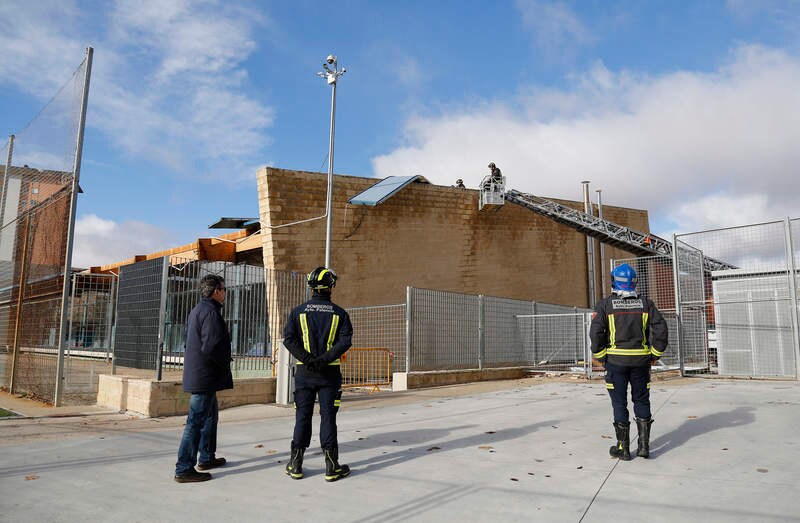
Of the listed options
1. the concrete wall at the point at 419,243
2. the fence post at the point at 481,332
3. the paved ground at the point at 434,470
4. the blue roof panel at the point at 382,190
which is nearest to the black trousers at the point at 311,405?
the paved ground at the point at 434,470

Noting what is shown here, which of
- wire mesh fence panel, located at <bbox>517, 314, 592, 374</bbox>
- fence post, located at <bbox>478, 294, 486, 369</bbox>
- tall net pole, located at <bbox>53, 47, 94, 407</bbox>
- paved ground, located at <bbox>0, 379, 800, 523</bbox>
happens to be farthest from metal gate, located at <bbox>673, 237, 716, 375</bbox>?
tall net pole, located at <bbox>53, 47, 94, 407</bbox>

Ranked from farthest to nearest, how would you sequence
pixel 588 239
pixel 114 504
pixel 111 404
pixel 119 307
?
pixel 588 239 < pixel 119 307 < pixel 111 404 < pixel 114 504

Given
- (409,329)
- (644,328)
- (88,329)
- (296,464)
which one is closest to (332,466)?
(296,464)

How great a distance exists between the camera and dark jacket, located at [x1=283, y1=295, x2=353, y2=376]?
15.6 feet

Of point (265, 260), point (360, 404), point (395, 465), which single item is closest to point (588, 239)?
point (265, 260)

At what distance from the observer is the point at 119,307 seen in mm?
9828

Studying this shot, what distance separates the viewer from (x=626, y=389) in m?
5.18

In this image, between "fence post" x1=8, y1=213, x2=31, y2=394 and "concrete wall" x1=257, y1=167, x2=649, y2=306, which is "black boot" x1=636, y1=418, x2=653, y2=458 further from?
"concrete wall" x1=257, y1=167, x2=649, y2=306

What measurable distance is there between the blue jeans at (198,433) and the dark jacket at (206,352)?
0.36 ft

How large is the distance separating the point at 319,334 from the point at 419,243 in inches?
564

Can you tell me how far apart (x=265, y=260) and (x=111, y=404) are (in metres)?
8.12

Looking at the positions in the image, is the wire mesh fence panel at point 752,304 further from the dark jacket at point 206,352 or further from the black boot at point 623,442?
the dark jacket at point 206,352

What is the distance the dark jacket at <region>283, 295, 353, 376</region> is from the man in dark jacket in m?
0.67

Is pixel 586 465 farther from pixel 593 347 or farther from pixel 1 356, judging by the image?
pixel 1 356
